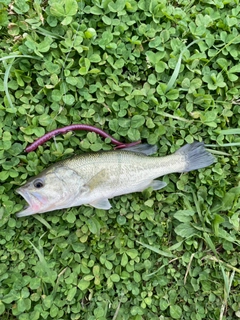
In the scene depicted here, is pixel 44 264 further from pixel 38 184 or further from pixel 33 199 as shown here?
pixel 38 184

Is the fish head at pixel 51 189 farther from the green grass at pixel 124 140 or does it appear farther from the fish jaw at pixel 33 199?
the green grass at pixel 124 140

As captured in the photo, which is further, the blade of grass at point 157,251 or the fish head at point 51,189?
the blade of grass at point 157,251

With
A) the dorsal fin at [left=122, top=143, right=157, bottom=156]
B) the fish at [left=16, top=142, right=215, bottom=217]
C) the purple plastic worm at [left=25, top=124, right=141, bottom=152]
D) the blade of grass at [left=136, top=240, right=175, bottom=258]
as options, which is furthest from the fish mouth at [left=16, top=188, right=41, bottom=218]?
the blade of grass at [left=136, top=240, right=175, bottom=258]

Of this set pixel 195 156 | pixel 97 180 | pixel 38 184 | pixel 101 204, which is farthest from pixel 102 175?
pixel 195 156

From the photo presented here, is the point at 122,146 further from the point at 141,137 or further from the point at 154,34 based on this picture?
the point at 154,34

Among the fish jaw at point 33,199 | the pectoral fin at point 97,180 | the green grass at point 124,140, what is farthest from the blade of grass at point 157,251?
the fish jaw at point 33,199

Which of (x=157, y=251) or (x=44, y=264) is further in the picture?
(x=157, y=251)
